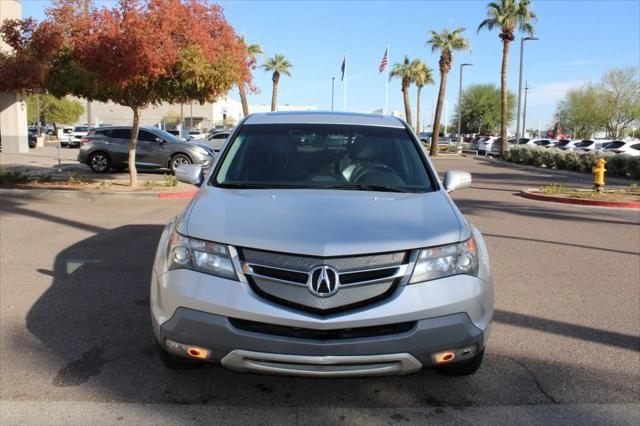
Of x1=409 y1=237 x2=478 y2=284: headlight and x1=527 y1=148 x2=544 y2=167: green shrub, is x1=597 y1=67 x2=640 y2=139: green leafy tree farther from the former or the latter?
x1=409 y1=237 x2=478 y2=284: headlight

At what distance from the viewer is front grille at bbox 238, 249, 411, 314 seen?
9.64ft

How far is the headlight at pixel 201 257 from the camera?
3.06 m

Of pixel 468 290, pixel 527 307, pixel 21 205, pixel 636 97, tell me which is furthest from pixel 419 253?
pixel 636 97

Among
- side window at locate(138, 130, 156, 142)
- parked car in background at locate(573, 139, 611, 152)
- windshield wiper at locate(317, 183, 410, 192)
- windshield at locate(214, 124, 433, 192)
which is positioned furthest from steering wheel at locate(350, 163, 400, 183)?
parked car in background at locate(573, 139, 611, 152)

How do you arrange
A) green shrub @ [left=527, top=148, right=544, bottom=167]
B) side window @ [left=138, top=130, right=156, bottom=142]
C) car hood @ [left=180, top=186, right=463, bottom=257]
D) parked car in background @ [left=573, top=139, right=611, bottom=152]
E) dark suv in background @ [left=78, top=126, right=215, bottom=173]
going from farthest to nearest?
parked car in background @ [left=573, top=139, right=611, bottom=152], green shrub @ [left=527, top=148, right=544, bottom=167], side window @ [left=138, top=130, right=156, bottom=142], dark suv in background @ [left=78, top=126, right=215, bottom=173], car hood @ [left=180, top=186, right=463, bottom=257]

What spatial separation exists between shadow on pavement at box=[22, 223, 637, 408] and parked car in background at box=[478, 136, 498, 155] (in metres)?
45.1

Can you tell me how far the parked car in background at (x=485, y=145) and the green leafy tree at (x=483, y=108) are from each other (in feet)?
107

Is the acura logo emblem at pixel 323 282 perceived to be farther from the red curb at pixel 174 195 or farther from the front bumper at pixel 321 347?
the red curb at pixel 174 195

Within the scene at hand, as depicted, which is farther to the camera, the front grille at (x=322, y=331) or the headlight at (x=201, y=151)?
the headlight at (x=201, y=151)

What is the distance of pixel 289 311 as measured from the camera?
293 cm

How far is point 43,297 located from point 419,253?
4076 mm

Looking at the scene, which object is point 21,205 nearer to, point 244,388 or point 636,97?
point 244,388

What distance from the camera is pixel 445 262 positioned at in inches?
124

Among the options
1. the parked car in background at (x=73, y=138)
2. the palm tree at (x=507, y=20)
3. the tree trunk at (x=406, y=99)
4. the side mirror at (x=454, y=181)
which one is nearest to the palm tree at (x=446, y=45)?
the palm tree at (x=507, y=20)
